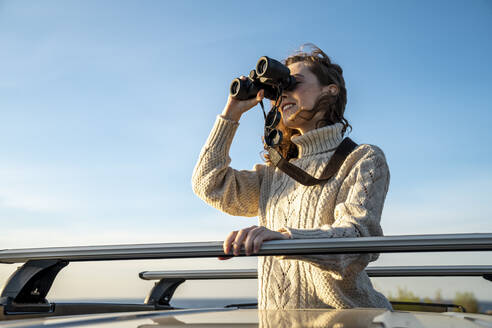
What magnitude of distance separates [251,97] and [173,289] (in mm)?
1212

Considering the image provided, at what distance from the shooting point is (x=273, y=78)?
2.10m

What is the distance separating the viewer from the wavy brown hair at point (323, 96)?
2332 millimetres

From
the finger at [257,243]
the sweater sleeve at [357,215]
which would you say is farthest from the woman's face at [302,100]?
the finger at [257,243]

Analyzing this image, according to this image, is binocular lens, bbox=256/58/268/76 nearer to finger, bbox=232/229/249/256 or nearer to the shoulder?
the shoulder

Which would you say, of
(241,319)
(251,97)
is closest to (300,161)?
(251,97)

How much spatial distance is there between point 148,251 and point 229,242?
0.23 metres

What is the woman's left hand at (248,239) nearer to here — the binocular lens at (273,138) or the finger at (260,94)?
the binocular lens at (273,138)

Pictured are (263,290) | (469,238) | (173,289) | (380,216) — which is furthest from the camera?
(173,289)

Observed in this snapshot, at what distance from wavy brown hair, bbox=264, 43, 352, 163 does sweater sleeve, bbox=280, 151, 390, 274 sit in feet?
1.31

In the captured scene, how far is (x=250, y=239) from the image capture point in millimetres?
1358

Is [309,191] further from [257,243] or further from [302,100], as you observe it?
[257,243]

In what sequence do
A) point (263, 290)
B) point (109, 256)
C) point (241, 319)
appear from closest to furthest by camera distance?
point (241, 319), point (109, 256), point (263, 290)

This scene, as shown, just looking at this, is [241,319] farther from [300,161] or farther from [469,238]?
[300,161]

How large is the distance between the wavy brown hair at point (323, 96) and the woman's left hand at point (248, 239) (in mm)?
964
